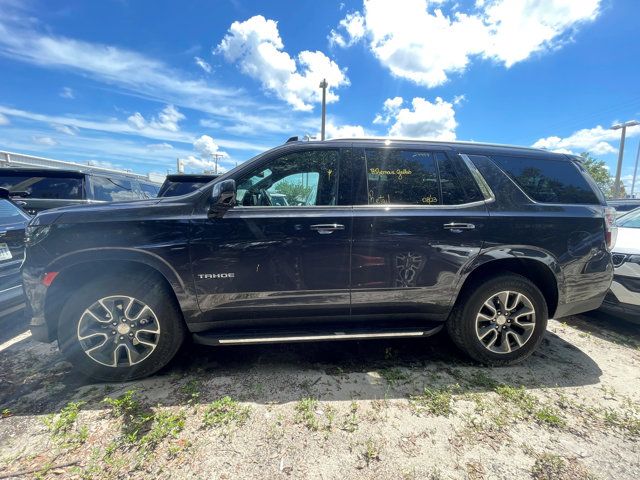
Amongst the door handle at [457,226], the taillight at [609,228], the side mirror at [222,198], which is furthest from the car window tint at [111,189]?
the taillight at [609,228]

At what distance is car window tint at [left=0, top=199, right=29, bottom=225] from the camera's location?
3.50 metres

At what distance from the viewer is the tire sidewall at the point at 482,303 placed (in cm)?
283

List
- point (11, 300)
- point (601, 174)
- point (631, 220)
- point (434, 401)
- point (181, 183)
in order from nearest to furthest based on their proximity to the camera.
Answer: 1. point (434, 401)
2. point (11, 300)
3. point (631, 220)
4. point (181, 183)
5. point (601, 174)

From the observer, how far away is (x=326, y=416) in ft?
7.40

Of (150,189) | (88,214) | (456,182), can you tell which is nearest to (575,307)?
(456,182)

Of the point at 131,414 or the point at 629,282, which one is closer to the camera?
the point at 131,414

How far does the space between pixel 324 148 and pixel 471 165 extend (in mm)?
1347

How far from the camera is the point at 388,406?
236 cm

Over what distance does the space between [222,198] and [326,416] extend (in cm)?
178

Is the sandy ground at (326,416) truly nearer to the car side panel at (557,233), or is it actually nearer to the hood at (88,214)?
the car side panel at (557,233)

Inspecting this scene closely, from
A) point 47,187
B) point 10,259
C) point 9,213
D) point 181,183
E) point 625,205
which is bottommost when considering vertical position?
point 10,259

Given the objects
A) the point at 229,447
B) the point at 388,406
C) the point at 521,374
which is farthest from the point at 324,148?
the point at 521,374

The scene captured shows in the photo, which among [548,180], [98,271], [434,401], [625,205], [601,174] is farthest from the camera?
[601,174]

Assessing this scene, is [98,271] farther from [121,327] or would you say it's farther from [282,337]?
[282,337]
